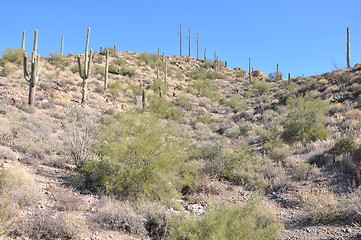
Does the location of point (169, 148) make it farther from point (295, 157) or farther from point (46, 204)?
point (295, 157)

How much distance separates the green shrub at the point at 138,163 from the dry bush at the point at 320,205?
2.98 m

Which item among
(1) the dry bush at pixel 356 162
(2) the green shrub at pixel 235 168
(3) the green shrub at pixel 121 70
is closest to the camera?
Result: (1) the dry bush at pixel 356 162

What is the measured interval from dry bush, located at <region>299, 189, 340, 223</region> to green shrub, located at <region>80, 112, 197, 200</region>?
117 inches

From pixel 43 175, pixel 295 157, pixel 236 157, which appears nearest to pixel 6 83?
pixel 43 175

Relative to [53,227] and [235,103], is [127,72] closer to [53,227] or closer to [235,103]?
[235,103]

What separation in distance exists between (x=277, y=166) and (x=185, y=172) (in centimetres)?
402

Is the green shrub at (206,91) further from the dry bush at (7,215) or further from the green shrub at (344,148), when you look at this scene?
the dry bush at (7,215)

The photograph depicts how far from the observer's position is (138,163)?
7.50 m

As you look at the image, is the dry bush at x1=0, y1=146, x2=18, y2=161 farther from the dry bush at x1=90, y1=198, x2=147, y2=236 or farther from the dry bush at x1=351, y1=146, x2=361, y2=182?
the dry bush at x1=351, y1=146, x2=361, y2=182

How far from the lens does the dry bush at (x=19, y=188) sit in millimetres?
5859

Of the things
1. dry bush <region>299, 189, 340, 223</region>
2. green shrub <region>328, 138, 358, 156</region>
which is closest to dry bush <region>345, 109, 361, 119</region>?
green shrub <region>328, 138, 358, 156</region>

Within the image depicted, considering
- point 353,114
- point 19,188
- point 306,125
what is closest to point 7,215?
point 19,188

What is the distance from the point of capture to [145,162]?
7.50 m

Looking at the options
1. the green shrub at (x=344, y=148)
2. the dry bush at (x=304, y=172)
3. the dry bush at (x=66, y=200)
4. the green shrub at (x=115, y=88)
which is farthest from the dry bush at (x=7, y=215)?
the green shrub at (x=115, y=88)
